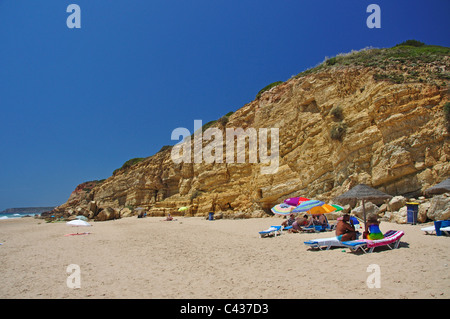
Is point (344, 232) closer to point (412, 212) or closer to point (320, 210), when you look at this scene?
point (320, 210)

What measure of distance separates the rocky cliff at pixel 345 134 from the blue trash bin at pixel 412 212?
2741 mm

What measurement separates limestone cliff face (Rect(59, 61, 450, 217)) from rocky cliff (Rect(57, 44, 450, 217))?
5 centimetres

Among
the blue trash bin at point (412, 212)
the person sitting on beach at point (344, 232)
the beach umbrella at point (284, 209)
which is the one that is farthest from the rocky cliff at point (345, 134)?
the person sitting on beach at point (344, 232)

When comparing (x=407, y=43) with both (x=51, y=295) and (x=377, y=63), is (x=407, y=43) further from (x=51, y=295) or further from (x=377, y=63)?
(x=51, y=295)

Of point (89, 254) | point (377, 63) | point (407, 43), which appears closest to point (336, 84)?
point (377, 63)

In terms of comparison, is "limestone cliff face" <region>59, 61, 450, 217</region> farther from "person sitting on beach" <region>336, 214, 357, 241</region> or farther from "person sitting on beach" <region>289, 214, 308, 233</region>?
"person sitting on beach" <region>336, 214, 357, 241</region>

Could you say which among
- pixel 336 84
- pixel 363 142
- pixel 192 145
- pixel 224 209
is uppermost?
pixel 336 84

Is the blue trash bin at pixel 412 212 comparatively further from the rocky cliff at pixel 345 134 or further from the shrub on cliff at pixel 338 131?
the shrub on cliff at pixel 338 131

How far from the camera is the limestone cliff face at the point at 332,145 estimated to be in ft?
44.5

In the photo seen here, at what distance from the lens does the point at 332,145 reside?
17953mm

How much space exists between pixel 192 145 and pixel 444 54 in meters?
26.3

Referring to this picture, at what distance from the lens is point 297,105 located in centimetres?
2258

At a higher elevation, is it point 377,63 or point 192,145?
point 377,63
